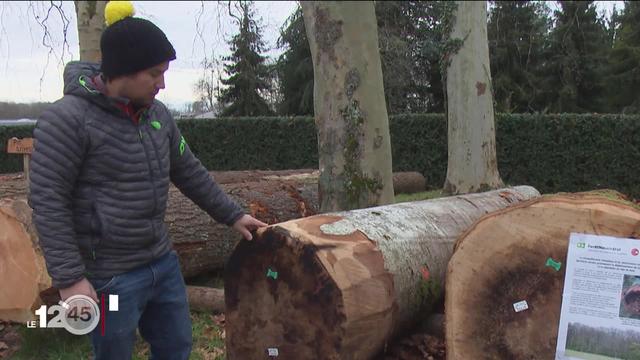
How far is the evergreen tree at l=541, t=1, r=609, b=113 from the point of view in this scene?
82.5 feet

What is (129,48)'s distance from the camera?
2.24 metres

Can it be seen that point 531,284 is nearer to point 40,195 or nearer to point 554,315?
point 554,315

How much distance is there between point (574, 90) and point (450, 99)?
18.3 m

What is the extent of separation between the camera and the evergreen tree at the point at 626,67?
2348 cm

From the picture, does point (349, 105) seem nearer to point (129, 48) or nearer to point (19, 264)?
point (129, 48)

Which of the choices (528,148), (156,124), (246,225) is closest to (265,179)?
(246,225)

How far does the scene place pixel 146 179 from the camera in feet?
7.84

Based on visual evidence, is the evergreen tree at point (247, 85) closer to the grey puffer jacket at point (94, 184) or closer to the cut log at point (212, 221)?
the cut log at point (212, 221)

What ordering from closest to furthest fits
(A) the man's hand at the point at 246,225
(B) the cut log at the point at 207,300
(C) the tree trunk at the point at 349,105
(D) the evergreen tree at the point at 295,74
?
(A) the man's hand at the point at 246,225 → (C) the tree trunk at the point at 349,105 → (B) the cut log at the point at 207,300 → (D) the evergreen tree at the point at 295,74

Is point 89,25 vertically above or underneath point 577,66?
underneath

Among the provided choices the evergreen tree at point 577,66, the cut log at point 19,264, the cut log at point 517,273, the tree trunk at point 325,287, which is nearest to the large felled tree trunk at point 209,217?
the cut log at point 19,264

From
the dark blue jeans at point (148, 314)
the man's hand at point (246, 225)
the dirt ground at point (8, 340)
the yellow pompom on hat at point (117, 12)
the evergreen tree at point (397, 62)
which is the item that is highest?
the evergreen tree at point (397, 62)

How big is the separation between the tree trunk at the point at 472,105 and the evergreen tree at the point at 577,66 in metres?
17.7

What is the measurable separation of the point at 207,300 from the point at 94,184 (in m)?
2.62
